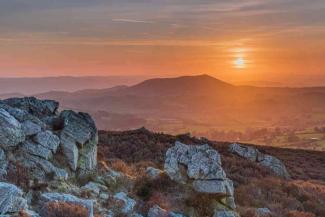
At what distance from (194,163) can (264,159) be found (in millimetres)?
18312

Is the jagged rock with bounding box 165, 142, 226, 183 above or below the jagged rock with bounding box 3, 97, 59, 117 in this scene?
below

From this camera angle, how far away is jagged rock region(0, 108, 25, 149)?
59.6ft

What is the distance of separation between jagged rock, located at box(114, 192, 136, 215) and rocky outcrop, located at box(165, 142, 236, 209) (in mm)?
3801

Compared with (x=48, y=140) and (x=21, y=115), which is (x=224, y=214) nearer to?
(x=48, y=140)

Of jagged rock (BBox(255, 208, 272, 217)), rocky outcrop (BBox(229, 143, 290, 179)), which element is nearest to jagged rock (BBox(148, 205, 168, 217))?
jagged rock (BBox(255, 208, 272, 217))

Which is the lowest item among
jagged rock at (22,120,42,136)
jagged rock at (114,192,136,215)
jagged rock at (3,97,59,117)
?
jagged rock at (114,192,136,215)

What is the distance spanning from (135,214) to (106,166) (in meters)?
5.35

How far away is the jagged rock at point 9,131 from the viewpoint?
18.2m

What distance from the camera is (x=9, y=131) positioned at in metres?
18.5

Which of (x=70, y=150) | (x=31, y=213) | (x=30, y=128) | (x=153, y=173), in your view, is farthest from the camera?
(x=153, y=173)

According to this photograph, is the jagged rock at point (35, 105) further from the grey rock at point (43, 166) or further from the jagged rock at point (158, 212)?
the jagged rock at point (158, 212)

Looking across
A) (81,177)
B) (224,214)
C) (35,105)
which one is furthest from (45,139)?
(224,214)

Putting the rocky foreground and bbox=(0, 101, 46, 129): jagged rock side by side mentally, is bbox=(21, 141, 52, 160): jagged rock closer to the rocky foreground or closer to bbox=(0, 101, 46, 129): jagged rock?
the rocky foreground

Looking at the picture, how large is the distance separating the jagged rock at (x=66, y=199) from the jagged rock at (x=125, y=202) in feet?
5.49
